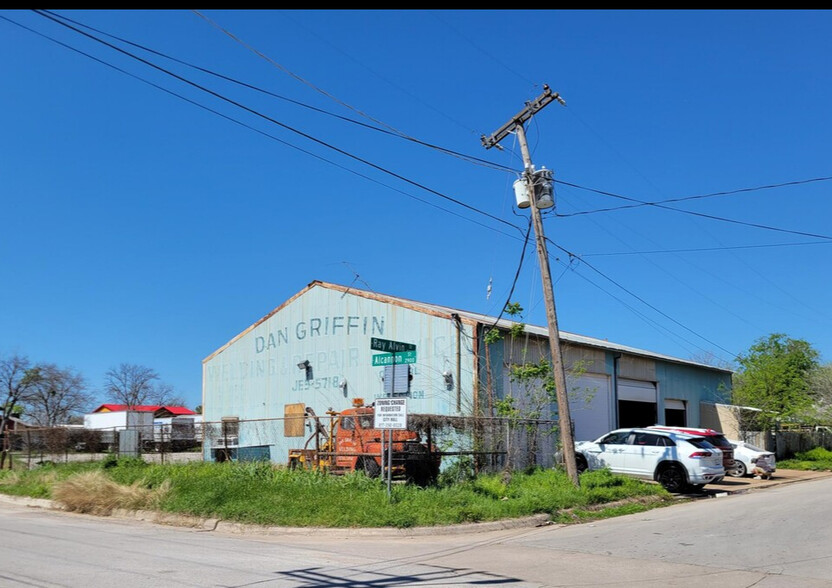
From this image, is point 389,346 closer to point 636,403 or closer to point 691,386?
point 636,403

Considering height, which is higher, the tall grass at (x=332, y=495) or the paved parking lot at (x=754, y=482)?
the tall grass at (x=332, y=495)

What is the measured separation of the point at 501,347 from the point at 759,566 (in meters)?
13.9

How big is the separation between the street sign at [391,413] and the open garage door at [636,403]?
16.7m

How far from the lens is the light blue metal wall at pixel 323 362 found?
23969 millimetres

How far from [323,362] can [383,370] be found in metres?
5.72

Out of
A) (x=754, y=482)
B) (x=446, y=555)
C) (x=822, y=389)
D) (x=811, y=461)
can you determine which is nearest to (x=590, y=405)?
(x=754, y=482)

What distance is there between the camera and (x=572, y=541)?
13094 millimetres

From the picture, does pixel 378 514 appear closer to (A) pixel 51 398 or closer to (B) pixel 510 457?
(B) pixel 510 457

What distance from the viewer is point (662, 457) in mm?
21328

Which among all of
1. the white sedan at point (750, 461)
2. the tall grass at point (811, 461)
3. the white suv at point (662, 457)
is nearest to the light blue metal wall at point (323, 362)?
the white suv at point (662, 457)

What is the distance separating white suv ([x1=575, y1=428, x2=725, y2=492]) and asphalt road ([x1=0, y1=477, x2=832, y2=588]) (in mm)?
4096

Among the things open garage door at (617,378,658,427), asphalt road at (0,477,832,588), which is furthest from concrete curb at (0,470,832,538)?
open garage door at (617,378,658,427)

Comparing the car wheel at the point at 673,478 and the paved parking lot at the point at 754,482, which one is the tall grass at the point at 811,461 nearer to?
the paved parking lot at the point at 754,482
